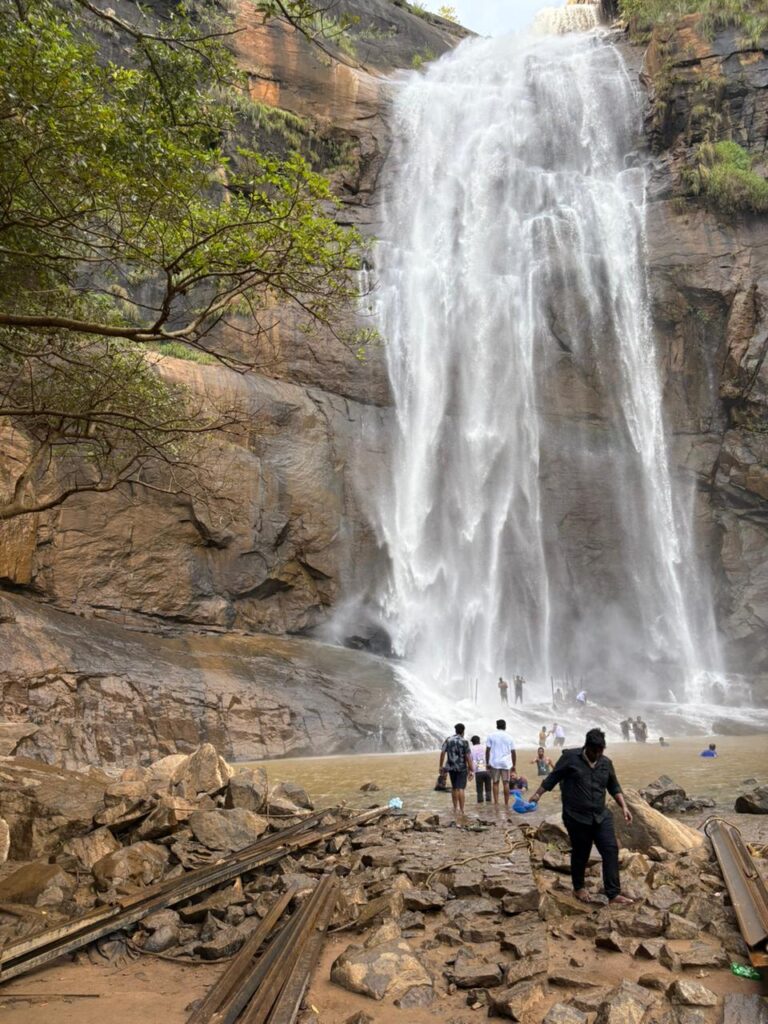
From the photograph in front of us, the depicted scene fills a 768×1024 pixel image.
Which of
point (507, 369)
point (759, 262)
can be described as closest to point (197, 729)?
point (507, 369)

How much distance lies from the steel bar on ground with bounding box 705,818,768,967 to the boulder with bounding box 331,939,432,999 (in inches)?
78.3

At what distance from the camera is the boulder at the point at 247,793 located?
9578 millimetres

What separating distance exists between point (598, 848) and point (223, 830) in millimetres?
4156

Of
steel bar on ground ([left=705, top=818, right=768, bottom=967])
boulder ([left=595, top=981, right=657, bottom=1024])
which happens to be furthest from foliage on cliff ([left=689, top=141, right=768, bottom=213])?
boulder ([left=595, top=981, right=657, bottom=1024])

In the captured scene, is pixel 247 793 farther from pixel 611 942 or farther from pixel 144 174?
pixel 144 174

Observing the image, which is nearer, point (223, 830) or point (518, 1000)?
point (518, 1000)

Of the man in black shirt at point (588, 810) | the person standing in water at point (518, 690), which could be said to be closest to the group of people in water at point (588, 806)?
the man in black shirt at point (588, 810)

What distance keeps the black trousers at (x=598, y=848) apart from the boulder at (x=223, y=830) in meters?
3.62

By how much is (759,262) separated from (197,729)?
3196 centimetres

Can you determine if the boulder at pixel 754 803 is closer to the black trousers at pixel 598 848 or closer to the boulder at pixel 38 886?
the black trousers at pixel 598 848

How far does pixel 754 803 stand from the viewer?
9742 millimetres

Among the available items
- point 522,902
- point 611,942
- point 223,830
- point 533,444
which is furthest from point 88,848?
point 533,444

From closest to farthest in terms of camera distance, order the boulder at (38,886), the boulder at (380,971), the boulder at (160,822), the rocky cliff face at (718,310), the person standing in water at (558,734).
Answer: the boulder at (380,971), the boulder at (38,886), the boulder at (160,822), the person standing in water at (558,734), the rocky cliff face at (718,310)

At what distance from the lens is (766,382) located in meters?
31.2
